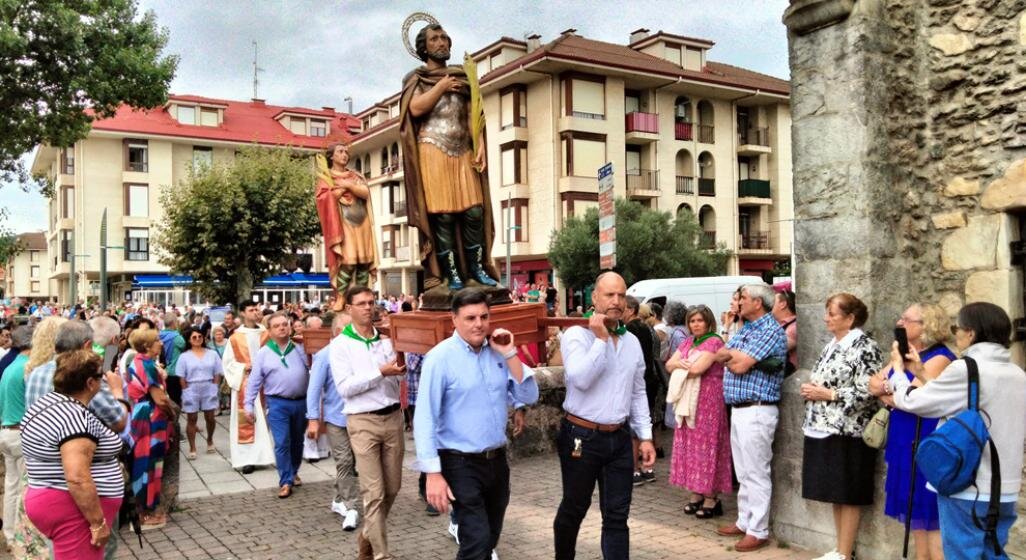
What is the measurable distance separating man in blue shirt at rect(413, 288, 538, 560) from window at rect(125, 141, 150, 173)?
48.1 metres

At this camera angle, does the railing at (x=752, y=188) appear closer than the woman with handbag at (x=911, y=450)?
No

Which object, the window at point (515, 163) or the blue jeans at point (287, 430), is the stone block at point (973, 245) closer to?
the blue jeans at point (287, 430)

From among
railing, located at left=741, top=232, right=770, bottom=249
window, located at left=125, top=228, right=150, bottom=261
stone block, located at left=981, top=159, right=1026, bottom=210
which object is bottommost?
stone block, located at left=981, top=159, right=1026, bottom=210

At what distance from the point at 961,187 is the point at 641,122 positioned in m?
31.1

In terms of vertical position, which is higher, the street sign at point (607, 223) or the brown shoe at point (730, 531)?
the street sign at point (607, 223)

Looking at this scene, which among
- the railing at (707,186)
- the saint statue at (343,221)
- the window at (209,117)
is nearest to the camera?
the saint statue at (343,221)

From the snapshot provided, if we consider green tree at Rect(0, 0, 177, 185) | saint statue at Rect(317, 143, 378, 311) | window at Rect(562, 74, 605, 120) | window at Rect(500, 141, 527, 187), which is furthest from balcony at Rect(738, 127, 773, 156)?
saint statue at Rect(317, 143, 378, 311)

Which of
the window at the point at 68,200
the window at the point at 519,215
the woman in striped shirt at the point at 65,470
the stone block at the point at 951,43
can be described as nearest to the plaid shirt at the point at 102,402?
the woman in striped shirt at the point at 65,470

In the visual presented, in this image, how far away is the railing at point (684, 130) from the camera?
37938mm

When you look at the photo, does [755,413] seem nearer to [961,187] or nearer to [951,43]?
[961,187]

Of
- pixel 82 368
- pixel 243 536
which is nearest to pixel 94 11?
pixel 243 536

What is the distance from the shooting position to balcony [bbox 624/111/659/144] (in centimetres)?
3609

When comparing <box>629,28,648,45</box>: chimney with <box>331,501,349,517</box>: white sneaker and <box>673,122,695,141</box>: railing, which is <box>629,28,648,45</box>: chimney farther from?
<box>331,501,349,517</box>: white sneaker

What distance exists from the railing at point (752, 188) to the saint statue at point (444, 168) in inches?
1415
